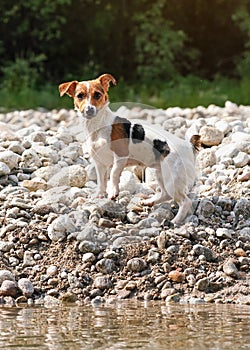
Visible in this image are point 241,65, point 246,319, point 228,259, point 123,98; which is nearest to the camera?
point 246,319

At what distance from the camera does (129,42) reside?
17719 mm

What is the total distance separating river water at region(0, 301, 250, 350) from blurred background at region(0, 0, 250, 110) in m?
11.6

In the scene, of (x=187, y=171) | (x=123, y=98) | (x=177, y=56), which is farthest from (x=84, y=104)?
(x=177, y=56)

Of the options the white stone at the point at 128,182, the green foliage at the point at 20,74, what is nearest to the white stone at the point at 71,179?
the white stone at the point at 128,182

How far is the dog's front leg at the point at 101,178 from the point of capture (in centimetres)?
605

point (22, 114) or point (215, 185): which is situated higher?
point (22, 114)

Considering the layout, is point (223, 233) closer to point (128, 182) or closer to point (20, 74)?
point (128, 182)

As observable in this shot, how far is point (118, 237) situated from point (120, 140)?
607mm

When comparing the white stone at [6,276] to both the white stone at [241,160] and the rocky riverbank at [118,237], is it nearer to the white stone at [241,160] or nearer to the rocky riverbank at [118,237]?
the rocky riverbank at [118,237]

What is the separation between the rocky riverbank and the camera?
5270 millimetres

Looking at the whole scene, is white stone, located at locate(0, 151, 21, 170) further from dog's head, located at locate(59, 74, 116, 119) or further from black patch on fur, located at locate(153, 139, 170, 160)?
black patch on fur, located at locate(153, 139, 170, 160)

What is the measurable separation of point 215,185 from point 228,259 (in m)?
1.02

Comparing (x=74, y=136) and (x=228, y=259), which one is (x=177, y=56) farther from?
(x=228, y=259)

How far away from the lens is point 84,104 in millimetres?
5742
